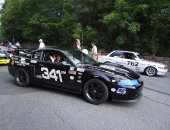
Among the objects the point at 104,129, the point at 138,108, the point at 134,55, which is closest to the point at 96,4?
the point at 134,55

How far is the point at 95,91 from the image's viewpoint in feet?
14.2

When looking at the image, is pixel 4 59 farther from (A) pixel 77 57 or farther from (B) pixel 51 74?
(A) pixel 77 57

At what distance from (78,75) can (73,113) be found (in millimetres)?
1126

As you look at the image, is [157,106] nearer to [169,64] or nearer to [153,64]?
[153,64]

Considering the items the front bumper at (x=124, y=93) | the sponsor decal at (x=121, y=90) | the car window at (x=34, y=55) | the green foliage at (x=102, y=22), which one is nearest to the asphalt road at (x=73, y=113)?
the front bumper at (x=124, y=93)

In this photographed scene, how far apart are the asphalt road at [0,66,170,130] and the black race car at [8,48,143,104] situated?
29cm

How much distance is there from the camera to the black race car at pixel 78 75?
410cm

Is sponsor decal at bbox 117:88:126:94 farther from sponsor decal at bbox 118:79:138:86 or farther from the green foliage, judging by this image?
the green foliage

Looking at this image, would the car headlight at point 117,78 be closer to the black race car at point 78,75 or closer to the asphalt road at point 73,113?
the black race car at point 78,75

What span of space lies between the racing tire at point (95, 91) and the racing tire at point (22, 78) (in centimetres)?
224

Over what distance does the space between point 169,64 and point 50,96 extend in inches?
401

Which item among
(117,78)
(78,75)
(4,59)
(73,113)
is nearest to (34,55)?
(78,75)

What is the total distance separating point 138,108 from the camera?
4.21 meters

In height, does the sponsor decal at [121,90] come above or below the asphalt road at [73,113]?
above
